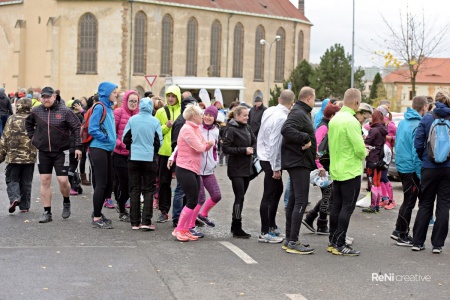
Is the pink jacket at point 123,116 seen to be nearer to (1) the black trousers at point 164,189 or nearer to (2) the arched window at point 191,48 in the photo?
(1) the black trousers at point 164,189

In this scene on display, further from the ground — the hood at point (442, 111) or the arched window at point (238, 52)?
the arched window at point (238, 52)

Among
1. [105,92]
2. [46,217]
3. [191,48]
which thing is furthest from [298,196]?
[191,48]

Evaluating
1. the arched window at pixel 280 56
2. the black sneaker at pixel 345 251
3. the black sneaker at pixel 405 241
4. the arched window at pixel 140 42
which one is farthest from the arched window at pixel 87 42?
the black sneaker at pixel 345 251

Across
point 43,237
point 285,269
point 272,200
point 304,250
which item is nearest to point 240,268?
point 285,269

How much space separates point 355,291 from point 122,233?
4.12m

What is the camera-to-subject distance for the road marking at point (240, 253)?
9.34m

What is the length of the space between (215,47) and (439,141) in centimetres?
6927

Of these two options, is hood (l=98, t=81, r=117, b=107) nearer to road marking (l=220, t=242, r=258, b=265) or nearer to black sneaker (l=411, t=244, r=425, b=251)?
road marking (l=220, t=242, r=258, b=265)

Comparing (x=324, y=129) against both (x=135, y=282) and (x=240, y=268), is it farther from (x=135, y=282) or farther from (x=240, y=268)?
(x=135, y=282)

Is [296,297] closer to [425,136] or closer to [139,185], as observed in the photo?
[425,136]

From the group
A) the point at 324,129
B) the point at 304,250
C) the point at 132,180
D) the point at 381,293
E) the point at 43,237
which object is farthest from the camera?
the point at 324,129

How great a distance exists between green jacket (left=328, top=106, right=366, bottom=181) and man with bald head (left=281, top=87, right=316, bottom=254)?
0.97 ft

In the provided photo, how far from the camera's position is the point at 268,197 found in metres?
10.9

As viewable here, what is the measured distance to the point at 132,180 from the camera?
11.6m
